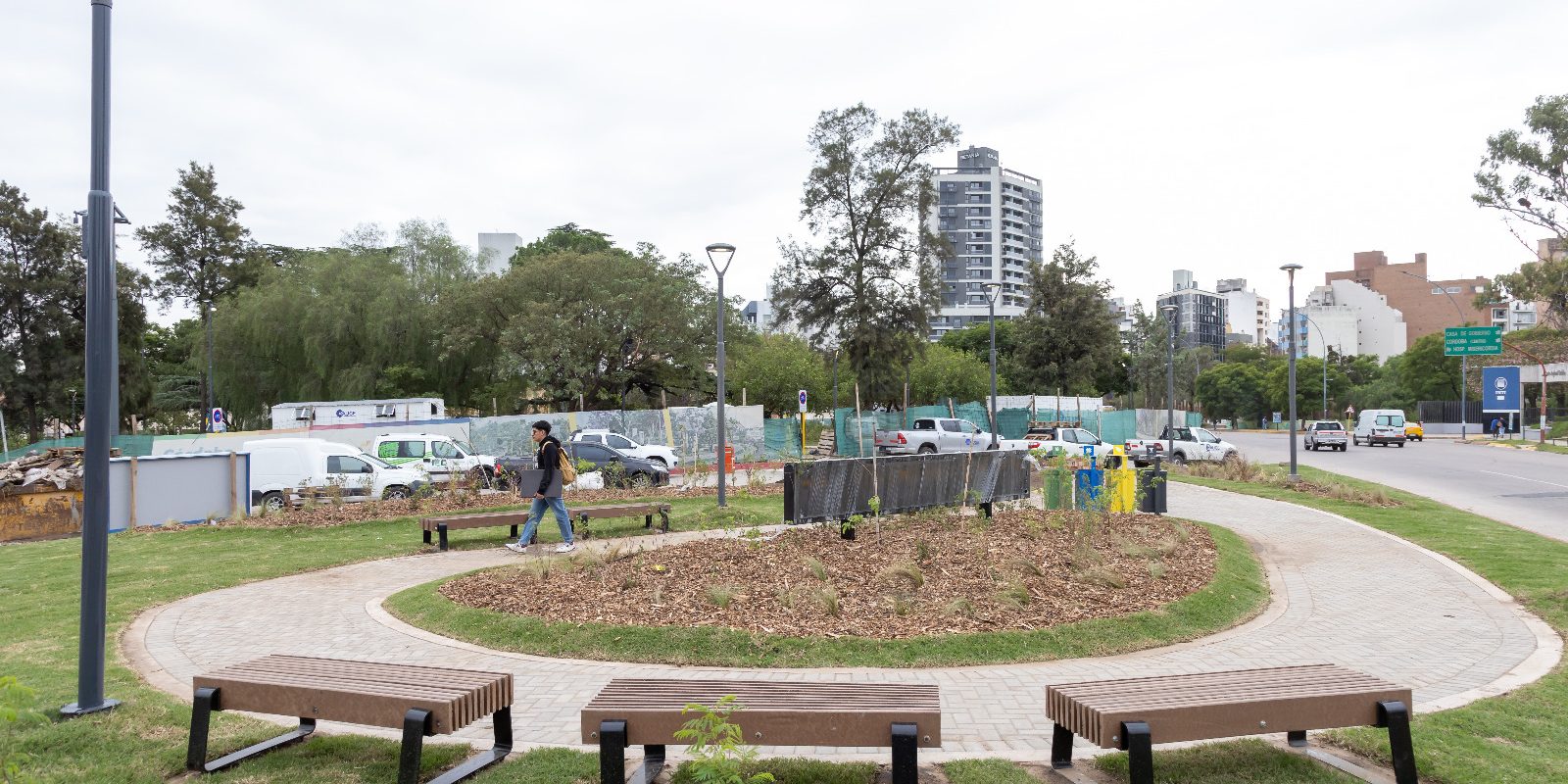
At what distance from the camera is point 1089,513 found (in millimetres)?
11875

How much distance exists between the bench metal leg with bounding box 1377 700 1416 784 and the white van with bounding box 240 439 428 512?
730 inches

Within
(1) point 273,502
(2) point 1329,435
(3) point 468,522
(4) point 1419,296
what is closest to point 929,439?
(2) point 1329,435

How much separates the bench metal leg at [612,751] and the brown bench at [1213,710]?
2099mm

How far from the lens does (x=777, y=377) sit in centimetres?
5309

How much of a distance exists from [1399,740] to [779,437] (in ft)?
121

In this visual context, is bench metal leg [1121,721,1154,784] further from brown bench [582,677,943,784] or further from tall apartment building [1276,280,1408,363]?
tall apartment building [1276,280,1408,363]

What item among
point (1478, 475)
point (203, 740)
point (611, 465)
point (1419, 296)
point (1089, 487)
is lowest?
point (1478, 475)

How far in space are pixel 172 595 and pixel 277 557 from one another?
2834 mm

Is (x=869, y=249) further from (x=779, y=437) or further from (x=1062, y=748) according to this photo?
(x=1062, y=748)

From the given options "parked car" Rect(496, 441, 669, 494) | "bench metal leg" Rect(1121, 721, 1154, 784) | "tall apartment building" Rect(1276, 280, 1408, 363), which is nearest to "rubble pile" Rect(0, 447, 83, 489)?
"parked car" Rect(496, 441, 669, 494)

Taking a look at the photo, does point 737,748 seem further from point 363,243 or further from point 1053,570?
point 363,243

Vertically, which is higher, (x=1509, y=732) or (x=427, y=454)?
(x=427, y=454)

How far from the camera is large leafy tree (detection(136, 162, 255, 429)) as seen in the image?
6078cm

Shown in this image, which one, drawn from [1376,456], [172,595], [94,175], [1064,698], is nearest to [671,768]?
[1064,698]
